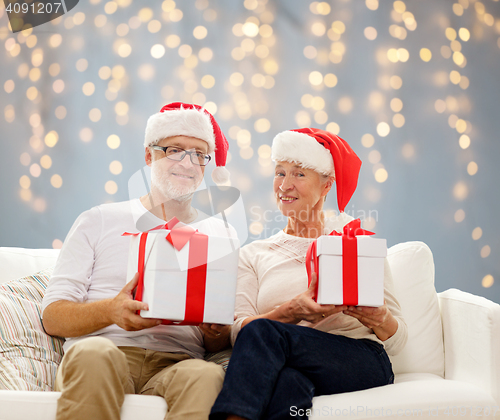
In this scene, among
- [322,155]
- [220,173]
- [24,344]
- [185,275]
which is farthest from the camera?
[220,173]

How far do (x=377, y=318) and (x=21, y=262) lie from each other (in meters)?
1.33

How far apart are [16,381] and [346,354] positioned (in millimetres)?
897

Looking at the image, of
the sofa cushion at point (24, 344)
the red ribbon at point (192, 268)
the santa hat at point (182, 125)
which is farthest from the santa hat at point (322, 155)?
the sofa cushion at point (24, 344)

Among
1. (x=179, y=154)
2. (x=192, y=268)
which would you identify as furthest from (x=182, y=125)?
(x=192, y=268)

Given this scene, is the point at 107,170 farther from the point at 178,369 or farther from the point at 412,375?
the point at 412,375

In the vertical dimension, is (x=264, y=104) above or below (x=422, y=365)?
above

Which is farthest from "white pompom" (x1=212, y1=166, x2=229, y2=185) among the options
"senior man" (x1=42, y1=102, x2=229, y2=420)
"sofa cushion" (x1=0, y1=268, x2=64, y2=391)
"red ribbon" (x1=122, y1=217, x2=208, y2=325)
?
"sofa cushion" (x1=0, y1=268, x2=64, y2=391)

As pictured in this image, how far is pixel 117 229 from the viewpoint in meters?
1.50

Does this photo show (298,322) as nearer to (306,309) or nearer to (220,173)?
(306,309)

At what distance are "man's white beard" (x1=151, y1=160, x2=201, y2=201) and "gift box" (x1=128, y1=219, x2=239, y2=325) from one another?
1.18 feet

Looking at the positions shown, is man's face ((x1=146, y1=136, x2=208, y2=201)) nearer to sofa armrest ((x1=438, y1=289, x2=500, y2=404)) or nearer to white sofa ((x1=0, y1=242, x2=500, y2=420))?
white sofa ((x1=0, y1=242, x2=500, y2=420))

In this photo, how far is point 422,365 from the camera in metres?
1.59

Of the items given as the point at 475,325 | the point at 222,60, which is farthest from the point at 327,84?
the point at 475,325

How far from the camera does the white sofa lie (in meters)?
1.12
